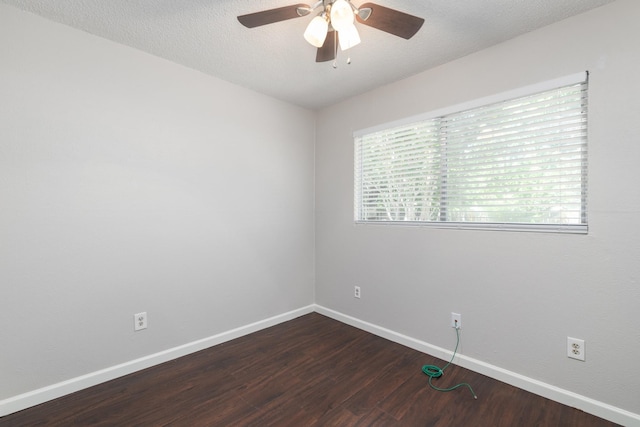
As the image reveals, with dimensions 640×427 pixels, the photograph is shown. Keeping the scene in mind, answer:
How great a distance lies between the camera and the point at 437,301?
227 cm

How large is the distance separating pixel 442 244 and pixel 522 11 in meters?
1.58

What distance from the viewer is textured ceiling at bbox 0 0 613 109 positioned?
1.59 metres

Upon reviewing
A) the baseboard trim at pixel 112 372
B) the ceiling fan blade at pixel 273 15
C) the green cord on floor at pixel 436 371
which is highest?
the ceiling fan blade at pixel 273 15

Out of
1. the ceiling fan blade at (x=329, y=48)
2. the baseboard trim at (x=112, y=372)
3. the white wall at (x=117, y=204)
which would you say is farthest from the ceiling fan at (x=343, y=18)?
the baseboard trim at (x=112, y=372)

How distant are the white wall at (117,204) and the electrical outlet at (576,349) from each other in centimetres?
236

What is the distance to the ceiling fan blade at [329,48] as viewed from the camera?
1.62 metres

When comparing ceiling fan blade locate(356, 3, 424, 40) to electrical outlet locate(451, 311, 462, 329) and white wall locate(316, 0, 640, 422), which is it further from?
electrical outlet locate(451, 311, 462, 329)

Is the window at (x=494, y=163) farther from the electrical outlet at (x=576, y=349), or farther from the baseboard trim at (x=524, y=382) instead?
the baseboard trim at (x=524, y=382)

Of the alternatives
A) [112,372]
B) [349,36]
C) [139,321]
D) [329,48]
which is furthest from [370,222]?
[112,372]

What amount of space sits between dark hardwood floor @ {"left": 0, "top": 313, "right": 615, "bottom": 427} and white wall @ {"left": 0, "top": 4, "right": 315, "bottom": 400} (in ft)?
0.85

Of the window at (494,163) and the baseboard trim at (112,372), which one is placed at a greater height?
the window at (494,163)

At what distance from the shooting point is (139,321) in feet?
6.77

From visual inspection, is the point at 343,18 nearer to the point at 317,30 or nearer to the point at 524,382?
the point at 317,30

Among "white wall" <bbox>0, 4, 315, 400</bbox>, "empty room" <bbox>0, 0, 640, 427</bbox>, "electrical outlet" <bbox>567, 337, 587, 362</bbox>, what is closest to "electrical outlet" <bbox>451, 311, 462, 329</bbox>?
"empty room" <bbox>0, 0, 640, 427</bbox>
